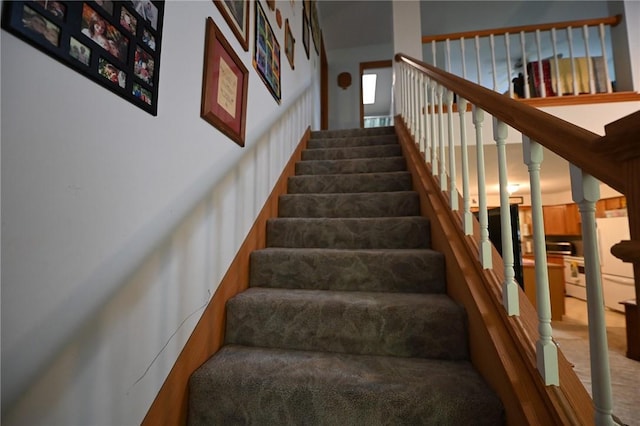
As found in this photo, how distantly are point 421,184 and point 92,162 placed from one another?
154 centimetres

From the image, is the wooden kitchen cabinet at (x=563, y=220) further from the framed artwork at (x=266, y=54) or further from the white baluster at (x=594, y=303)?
the white baluster at (x=594, y=303)

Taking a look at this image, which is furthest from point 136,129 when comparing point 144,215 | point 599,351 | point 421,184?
point 421,184

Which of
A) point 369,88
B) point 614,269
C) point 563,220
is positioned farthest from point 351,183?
point 563,220

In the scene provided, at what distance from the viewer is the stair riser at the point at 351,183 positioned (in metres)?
1.96

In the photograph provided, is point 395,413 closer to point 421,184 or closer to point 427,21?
point 421,184

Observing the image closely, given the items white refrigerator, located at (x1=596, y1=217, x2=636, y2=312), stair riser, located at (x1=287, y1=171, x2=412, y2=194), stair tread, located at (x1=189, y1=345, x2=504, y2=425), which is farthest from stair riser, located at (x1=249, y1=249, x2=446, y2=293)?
white refrigerator, located at (x1=596, y1=217, x2=636, y2=312)

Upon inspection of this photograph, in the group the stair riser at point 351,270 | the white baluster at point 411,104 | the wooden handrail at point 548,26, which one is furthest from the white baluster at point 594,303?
the wooden handrail at point 548,26

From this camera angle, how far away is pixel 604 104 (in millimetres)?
2348

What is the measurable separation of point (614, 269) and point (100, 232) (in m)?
5.76

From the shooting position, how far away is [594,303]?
513 mm

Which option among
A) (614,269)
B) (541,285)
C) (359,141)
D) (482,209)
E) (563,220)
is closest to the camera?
(541,285)

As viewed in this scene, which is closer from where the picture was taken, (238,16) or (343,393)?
(343,393)

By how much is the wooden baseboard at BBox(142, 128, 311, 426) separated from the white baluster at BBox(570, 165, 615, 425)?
989 millimetres

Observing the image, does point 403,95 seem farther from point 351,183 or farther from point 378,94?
point 378,94
